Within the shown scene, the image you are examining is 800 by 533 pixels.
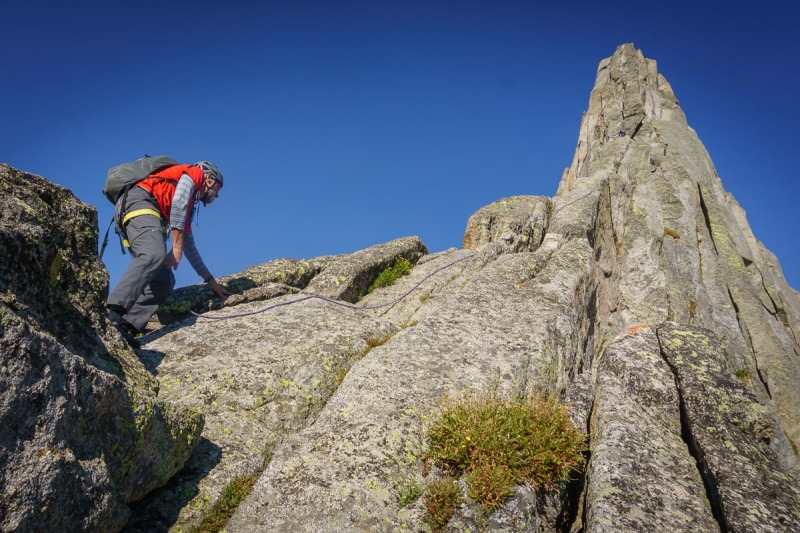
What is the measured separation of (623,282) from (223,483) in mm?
28207

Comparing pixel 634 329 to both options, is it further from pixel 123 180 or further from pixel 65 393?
pixel 123 180

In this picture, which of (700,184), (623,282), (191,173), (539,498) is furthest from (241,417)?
(700,184)

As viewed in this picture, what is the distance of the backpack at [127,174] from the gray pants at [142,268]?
0.29 metres

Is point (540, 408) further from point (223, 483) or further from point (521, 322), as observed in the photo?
point (223, 483)

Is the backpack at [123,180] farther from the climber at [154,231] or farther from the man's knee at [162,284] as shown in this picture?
the man's knee at [162,284]

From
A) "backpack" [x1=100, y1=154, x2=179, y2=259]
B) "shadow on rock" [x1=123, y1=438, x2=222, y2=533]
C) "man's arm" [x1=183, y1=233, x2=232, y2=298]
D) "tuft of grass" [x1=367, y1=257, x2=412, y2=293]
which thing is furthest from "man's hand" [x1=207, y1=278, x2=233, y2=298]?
"shadow on rock" [x1=123, y1=438, x2=222, y2=533]

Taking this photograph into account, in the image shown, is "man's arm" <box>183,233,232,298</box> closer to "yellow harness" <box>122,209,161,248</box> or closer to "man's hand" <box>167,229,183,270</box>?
"man's hand" <box>167,229,183,270</box>

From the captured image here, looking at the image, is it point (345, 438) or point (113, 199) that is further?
point (113, 199)

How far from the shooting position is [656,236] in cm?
3269

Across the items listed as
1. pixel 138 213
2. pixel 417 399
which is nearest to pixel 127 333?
pixel 138 213

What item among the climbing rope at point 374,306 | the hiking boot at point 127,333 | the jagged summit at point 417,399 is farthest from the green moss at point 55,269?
the climbing rope at point 374,306

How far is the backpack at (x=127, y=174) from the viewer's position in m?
12.7

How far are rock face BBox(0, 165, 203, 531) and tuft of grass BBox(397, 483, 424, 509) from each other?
11.8 ft

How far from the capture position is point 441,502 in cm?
748
